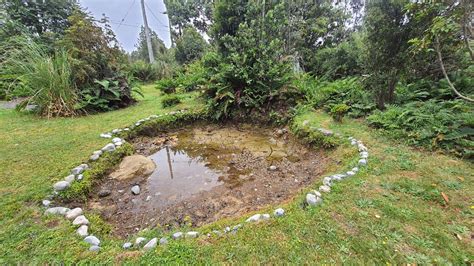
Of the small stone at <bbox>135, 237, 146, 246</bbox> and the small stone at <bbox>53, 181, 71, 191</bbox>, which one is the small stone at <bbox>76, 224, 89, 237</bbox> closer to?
the small stone at <bbox>135, 237, 146, 246</bbox>

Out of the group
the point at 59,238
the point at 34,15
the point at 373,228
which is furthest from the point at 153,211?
the point at 34,15

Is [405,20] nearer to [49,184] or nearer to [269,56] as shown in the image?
[269,56]

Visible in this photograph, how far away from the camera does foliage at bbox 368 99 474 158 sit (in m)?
2.59

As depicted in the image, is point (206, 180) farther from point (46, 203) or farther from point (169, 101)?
point (169, 101)

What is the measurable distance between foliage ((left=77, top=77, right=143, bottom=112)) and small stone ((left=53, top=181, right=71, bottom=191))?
327cm

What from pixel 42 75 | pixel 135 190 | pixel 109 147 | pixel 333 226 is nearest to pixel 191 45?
pixel 42 75

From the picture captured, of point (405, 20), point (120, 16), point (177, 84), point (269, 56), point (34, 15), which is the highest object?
point (120, 16)

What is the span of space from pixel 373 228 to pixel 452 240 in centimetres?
48

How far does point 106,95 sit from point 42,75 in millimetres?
1294

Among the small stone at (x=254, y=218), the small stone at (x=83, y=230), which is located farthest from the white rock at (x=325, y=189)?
the small stone at (x=83, y=230)

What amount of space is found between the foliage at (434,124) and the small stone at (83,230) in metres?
3.81

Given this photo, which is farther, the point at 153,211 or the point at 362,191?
the point at 153,211

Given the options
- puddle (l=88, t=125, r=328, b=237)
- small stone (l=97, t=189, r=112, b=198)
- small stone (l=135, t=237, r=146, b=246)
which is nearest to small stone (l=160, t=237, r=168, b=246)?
small stone (l=135, t=237, r=146, b=246)

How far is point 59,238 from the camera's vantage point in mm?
1530
